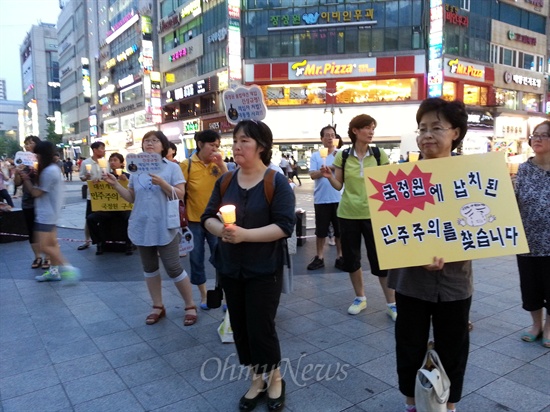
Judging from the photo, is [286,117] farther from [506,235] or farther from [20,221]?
[506,235]

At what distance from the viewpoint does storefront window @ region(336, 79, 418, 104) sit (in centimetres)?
2864

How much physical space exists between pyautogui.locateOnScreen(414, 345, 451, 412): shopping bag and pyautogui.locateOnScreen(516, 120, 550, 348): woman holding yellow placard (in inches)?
70.3

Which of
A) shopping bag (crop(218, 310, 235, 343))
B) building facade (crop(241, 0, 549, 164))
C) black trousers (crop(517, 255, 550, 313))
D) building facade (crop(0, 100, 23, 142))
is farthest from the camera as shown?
building facade (crop(0, 100, 23, 142))

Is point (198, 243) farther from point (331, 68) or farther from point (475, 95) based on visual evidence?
point (475, 95)

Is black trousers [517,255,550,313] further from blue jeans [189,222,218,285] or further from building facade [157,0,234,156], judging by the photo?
building facade [157,0,234,156]

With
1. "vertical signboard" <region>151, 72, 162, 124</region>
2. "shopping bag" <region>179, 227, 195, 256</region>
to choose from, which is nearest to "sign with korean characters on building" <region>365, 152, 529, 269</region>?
"shopping bag" <region>179, 227, 195, 256</region>

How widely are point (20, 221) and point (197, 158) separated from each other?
6181 millimetres

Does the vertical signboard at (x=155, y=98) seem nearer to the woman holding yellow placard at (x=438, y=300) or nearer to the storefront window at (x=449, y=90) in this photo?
the storefront window at (x=449, y=90)

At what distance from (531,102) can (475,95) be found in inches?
298

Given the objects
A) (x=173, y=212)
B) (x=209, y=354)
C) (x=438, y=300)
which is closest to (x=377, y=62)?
(x=173, y=212)

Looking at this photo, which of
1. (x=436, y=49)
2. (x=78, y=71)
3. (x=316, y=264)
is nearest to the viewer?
(x=316, y=264)

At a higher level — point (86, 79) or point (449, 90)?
point (86, 79)

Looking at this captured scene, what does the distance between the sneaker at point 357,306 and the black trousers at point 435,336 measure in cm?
181

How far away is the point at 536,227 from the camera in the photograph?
333 centimetres
